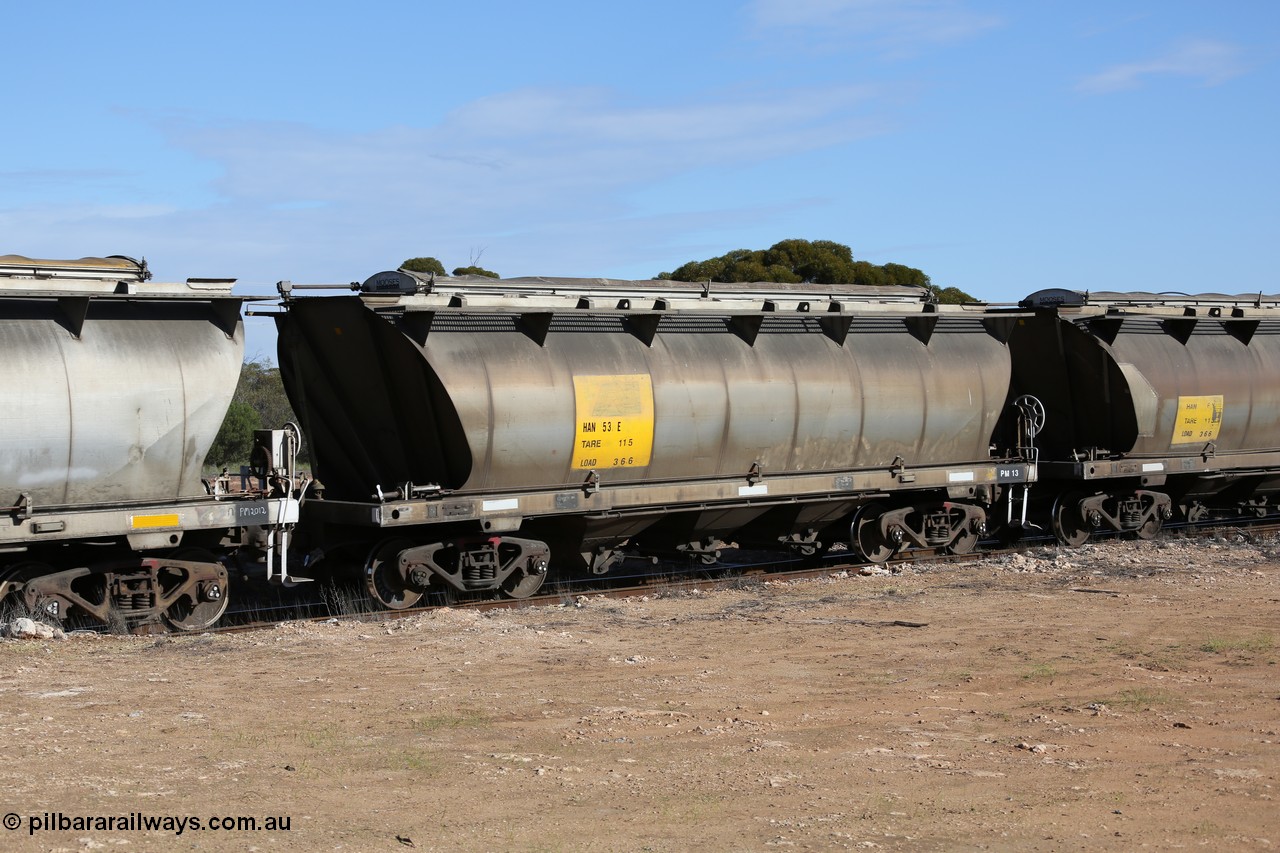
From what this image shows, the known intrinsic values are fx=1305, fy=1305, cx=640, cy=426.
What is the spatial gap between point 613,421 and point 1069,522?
29.3 ft

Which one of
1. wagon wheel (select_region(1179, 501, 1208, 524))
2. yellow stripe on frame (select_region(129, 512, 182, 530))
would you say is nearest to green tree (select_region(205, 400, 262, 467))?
yellow stripe on frame (select_region(129, 512, 182, 530))

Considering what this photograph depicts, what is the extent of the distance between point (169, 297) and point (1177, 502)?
16430 mm

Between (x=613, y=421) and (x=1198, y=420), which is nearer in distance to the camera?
(x=613, y=421)

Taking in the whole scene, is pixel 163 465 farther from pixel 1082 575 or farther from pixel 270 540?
pixel 1082 575

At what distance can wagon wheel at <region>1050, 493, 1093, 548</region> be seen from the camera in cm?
1978

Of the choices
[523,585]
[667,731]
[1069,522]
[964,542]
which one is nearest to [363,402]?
[523,585]

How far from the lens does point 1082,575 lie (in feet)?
52.8

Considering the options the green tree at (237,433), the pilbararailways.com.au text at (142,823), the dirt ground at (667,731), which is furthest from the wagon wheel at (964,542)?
the green tree at (237,433)

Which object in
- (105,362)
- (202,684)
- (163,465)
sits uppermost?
(105,362)

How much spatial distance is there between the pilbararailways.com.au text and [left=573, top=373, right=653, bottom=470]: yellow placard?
25.9ft

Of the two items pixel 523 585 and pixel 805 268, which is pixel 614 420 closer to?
pixel 523 585

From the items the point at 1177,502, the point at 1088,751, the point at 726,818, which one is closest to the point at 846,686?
the point at 1088,751

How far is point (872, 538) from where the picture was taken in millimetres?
17875

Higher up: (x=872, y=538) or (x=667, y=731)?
(x=872, y=538)
